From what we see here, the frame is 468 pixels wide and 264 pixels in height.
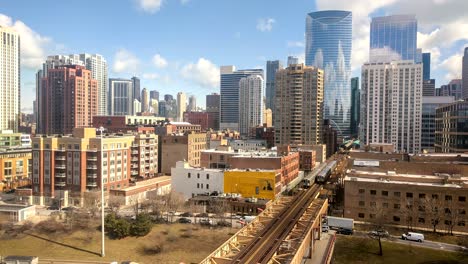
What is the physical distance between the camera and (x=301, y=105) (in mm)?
161875

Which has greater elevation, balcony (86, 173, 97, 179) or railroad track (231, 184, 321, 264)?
balcony (86, 173, 97, 179)

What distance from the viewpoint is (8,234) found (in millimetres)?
59375

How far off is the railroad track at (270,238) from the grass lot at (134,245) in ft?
31.8

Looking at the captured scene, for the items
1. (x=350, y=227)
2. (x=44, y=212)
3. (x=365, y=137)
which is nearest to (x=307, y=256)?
(x=350, y=227)

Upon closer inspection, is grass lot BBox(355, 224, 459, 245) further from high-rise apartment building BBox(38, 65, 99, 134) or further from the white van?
high-rise apartment building BBox(38, 65, 99, 134)

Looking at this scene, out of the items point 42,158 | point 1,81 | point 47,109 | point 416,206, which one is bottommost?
point 416,206

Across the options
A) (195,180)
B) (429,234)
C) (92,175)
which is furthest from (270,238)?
(92,175)

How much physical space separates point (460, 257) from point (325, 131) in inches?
5478

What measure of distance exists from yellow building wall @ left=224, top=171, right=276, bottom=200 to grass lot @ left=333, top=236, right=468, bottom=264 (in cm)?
2466

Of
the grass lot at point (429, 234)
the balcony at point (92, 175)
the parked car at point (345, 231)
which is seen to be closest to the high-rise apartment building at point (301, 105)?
the balcony at point (92, 175)

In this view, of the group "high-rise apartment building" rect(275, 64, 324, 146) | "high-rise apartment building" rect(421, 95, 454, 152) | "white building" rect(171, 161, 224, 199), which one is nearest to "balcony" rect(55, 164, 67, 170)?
"white building" rect(171, 161, 224, 199)

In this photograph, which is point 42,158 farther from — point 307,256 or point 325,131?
point 325,131

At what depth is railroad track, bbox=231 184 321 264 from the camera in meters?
37.4

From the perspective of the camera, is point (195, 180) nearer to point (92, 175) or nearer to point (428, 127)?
point (92, 175)
